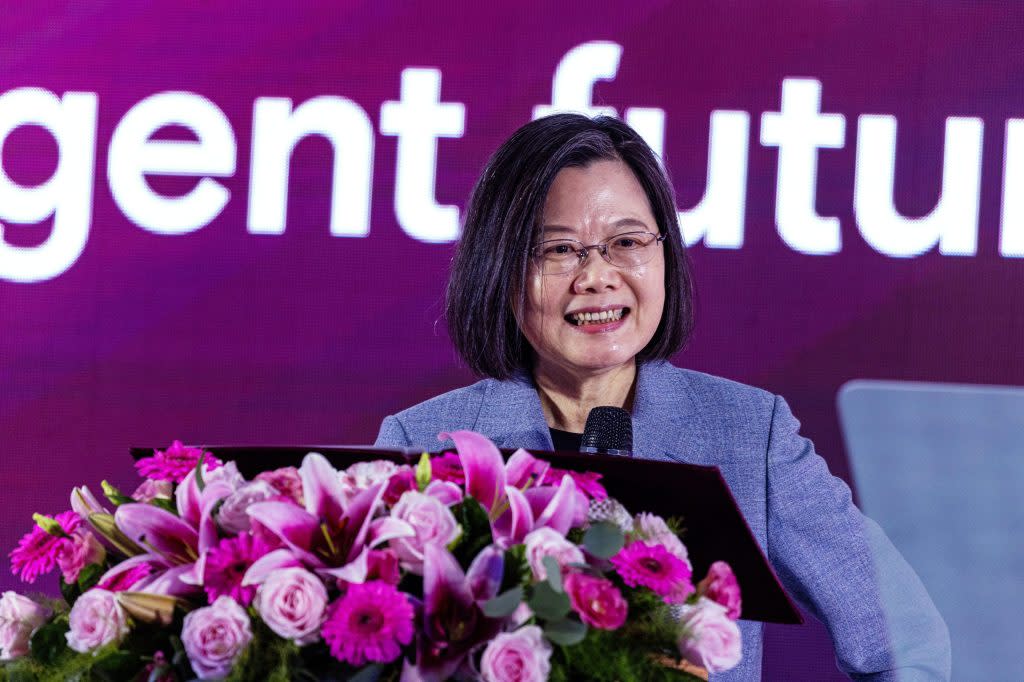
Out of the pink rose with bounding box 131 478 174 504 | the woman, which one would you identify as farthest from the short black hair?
the pink rose with bounding box 131 478 174 504

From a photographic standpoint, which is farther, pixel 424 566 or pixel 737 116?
pixel 737 116

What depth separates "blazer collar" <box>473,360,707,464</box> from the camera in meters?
1.79

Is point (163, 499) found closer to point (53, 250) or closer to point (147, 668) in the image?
point (147, 668)

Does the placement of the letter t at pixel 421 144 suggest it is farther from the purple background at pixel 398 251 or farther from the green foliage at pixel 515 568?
the green foliage at pixel 515 568

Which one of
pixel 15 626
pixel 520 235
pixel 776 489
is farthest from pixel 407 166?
pixel 15 626

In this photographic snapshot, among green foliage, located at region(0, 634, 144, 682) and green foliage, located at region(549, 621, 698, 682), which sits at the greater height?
green foliage, located at region(549, 621, 698, 682)

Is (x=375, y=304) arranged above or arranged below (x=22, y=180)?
below

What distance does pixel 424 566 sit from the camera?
0.81 metres

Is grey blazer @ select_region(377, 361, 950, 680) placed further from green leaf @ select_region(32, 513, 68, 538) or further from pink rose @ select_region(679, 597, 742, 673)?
green leaf @ select_region(32, 513, 68, 538)

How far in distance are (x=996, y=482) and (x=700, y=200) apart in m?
2.53

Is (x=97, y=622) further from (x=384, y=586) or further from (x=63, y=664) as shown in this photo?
(x=384, y=586)

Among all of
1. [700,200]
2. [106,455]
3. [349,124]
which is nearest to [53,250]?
[106,455]

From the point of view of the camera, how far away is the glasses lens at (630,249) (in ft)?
5.81

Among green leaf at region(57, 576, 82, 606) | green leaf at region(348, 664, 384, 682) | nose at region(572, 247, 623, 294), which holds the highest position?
nose at region(572, 247, 623, 294)
